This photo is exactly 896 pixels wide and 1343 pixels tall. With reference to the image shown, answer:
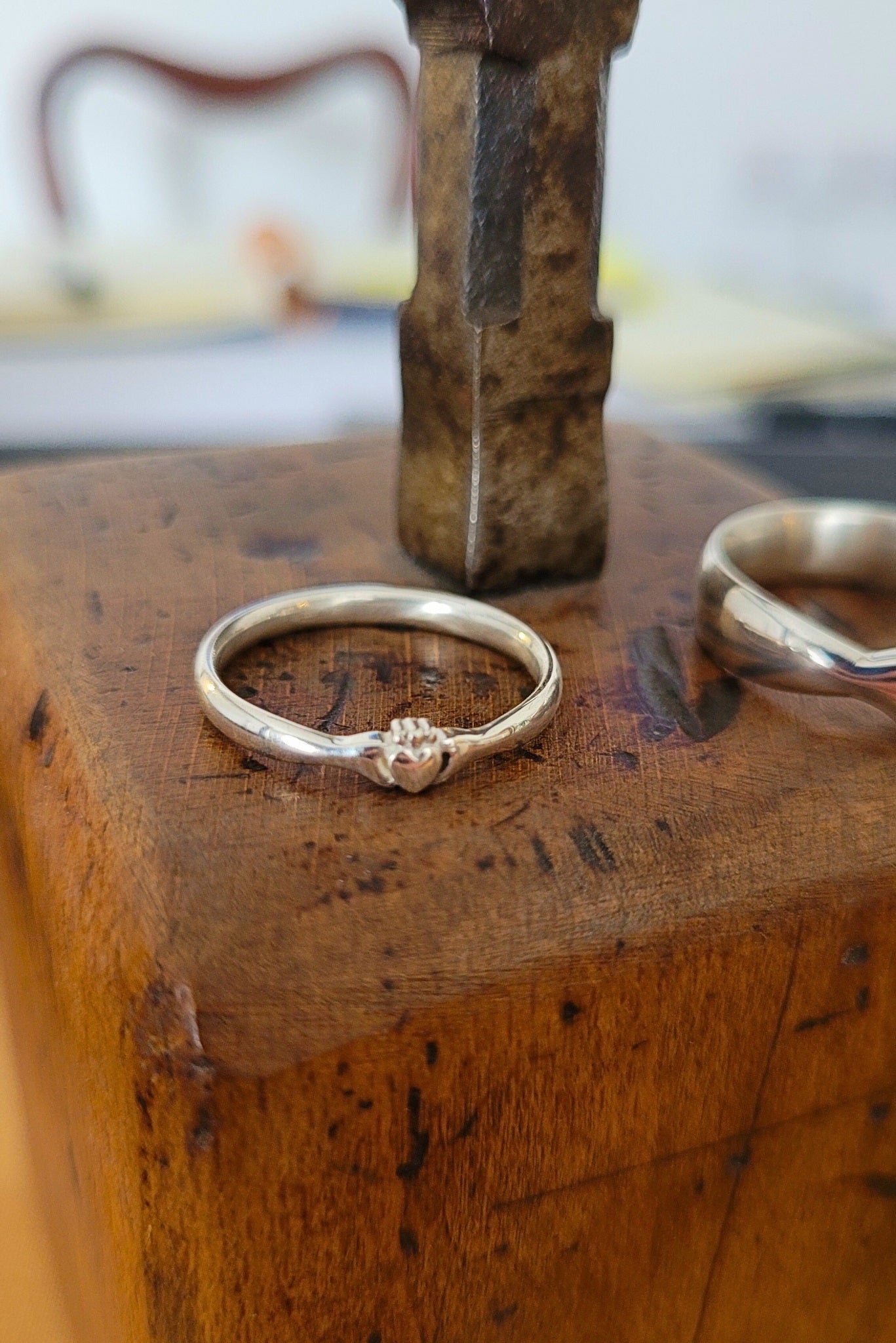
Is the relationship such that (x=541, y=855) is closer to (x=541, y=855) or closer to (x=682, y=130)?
(x=541, y=855)

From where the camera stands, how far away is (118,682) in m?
0.38

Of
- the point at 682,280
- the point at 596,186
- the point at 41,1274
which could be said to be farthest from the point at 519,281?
the point at 682,280

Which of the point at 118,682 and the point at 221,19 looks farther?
the point at 221,19

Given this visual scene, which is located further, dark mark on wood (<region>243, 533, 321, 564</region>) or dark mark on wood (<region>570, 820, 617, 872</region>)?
dark mark on wood (<region>243, 533, 321, 564</region>)

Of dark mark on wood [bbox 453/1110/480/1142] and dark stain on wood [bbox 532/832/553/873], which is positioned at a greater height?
dark stain on wood [bbox 532/832/553/873]

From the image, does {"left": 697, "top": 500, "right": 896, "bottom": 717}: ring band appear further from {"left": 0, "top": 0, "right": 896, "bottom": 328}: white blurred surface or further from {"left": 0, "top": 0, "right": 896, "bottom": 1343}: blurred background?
{"left": 0, "top": 0, "right": 896, "bottom": 328}: white blurred surface

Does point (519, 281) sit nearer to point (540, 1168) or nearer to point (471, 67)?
point (471, 67)

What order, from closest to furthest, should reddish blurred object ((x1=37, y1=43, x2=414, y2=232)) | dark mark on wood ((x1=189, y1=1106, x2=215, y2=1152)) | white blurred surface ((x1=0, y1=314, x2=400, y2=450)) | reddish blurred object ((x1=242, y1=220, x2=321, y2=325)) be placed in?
dark mark on wood ((x1=189, y1=1106, x2=215, y2=1152)) → white blurred surface ((x1=0, y1=314, x2=400, y2=450)) → reddish blurred object ((x1=242, y1=220, x2=321, y2=325)) → reddish blurred object ((x1=37, y1=43, x2=414, y2=232))

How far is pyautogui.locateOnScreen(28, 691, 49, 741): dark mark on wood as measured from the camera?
1.23 ft

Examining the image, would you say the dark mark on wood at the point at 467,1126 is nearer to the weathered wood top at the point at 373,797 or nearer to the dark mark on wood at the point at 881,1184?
the weathered wood top at the point at 373,797

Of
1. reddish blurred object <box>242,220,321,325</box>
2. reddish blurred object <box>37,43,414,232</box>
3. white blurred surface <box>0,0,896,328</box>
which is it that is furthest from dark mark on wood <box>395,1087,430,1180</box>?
reddish blurred object <box>37,43,414,232</box>

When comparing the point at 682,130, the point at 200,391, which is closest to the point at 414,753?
the point at 200,391

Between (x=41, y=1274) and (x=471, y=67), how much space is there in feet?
1.61

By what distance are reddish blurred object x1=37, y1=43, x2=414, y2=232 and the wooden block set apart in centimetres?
175
